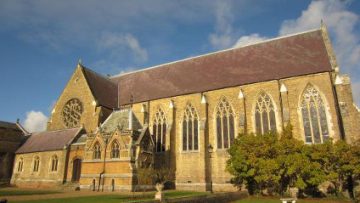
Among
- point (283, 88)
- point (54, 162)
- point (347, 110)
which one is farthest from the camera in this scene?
point (54, 162)

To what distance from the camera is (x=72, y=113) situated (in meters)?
36.5

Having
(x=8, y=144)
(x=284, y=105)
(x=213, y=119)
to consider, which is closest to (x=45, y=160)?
(x=8, y=144)

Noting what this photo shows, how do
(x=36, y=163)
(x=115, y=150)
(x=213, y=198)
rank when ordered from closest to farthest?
1. (x=213, y=198)
2. (x=115, y=150)
3. (x=36, y=163)

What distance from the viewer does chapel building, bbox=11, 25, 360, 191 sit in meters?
26.4

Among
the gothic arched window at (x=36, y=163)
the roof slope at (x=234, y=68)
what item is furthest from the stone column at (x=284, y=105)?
the gothic arched window at (x=36, y=163)

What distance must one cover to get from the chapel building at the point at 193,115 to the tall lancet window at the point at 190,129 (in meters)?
0.11

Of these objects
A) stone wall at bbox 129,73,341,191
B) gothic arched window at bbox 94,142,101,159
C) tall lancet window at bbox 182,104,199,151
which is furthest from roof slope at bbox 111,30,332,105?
gothic arched window at bbox 94,142,101,159

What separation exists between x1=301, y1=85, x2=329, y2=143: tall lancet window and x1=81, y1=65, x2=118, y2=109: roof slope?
72.4 feet

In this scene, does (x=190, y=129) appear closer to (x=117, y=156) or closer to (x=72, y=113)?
(x=117, y=156)

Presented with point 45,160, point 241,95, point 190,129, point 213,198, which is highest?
point 241,95

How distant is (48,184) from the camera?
3084 centimetres

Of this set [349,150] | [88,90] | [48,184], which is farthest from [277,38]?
[48,184]

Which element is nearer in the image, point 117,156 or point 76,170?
point 117,156

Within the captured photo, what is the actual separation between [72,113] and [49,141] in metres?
4.41
